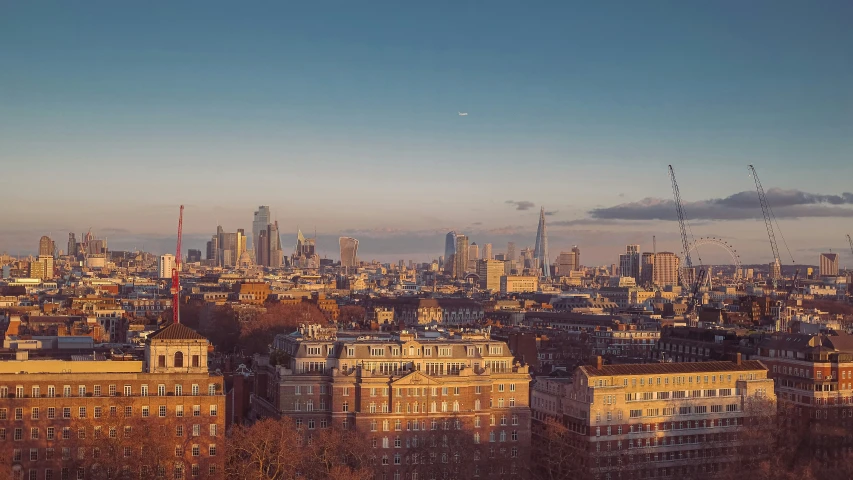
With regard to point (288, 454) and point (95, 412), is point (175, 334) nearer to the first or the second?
point (95, 412)

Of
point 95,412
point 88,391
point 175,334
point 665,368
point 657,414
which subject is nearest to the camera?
point 95,412

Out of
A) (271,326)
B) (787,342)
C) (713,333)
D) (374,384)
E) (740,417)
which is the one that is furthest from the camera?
(271,326)

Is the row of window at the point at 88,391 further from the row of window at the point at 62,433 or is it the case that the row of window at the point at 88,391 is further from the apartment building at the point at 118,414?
the row of window at the point at 62,433

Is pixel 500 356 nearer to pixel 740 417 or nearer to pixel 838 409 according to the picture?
pixel 740 417

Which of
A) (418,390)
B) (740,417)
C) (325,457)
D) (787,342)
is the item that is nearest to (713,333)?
(787,342)

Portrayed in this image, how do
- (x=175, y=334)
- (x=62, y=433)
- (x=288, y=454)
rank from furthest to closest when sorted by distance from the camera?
(x=175, y=334), (x=62, y=433), (x=288, y=454)

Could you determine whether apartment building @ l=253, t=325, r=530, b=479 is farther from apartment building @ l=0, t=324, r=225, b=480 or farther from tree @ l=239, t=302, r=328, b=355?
tree @ l=239, t=302, r=328, b=355

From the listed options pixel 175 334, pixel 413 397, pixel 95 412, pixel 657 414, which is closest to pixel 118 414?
pixel 95 412
